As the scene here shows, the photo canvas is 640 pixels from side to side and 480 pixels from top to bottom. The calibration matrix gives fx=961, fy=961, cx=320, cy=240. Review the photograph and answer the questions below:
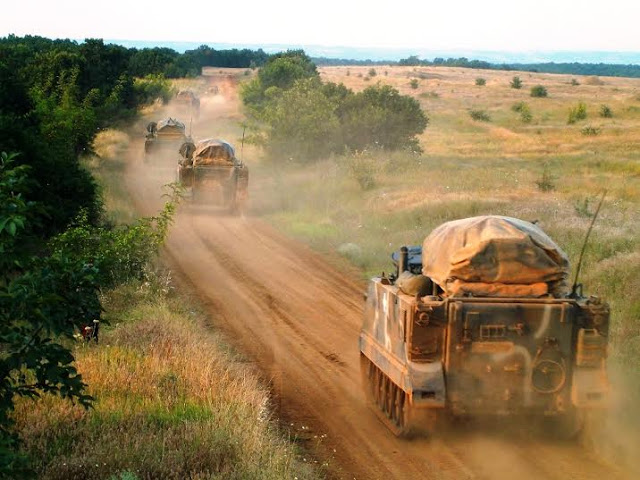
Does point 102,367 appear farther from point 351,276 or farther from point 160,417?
point 351,276

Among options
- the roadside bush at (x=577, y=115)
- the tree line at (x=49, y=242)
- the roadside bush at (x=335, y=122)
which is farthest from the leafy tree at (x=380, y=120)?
the roadside bush at (x=577, y=115)

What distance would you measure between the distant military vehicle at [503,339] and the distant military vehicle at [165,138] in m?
30.8

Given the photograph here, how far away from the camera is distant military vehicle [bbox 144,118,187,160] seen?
3997 centimetres

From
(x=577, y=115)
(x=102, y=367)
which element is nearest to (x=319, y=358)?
(x=102, y=367)

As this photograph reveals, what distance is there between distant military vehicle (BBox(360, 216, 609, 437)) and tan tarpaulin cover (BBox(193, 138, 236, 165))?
19777 millimetres

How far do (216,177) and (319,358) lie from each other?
1596 centimetres

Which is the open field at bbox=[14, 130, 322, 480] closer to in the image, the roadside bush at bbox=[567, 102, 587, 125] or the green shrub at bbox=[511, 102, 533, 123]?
the roadside bush at bbox=[567, 102, 587, 125]

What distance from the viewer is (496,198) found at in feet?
86.9

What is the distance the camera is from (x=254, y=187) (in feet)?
117

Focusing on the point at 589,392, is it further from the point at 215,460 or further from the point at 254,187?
the point at 254,187

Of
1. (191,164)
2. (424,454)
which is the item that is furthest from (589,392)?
(191,164)

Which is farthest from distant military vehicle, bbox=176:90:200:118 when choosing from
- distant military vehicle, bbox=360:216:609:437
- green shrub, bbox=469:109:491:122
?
distant military vehicle, bbox=360:216:609:437

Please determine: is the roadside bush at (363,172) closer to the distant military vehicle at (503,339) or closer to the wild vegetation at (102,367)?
the wild vegetation at (102,367)

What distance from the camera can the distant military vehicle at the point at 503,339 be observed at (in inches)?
391
